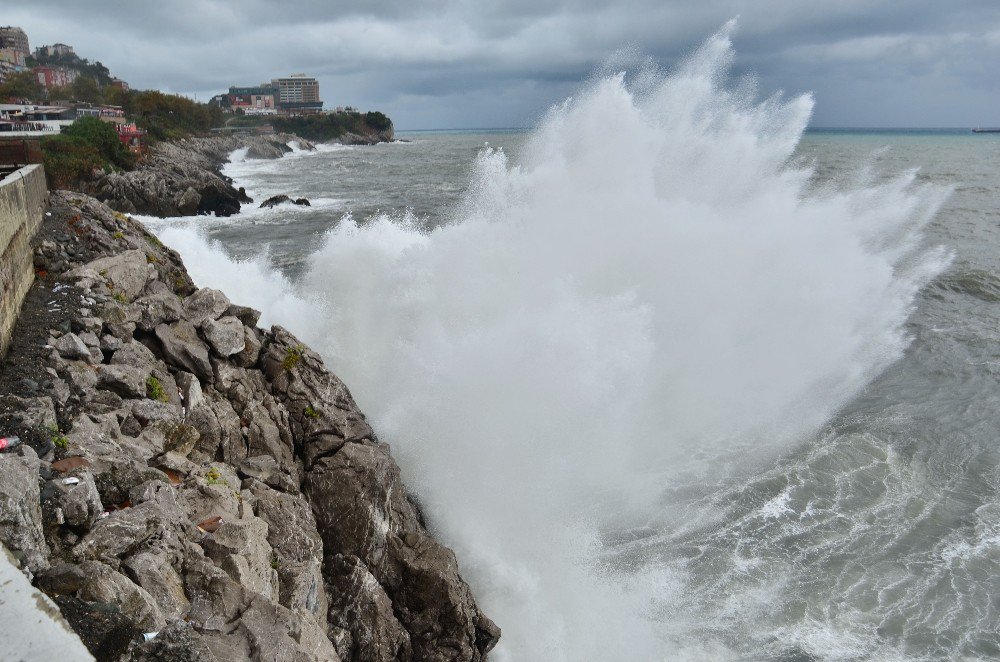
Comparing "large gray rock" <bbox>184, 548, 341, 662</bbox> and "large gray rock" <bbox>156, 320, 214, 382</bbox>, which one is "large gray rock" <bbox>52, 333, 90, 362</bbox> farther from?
"large gray rock" <bbox>184, 548, 341, 662</bbox>

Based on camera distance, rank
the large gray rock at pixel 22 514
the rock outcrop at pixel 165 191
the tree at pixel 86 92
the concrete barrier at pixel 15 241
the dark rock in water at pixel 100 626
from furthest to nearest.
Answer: the tree at pixel 86 92 < the rock outcrop at pixel 165 191 < the concrete barrier at pixel 15 241 < the large gray rock at pixel 22 514 < the dark rock in water at pixel 100 626

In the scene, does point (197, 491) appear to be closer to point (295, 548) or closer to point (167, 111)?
point (295, 548)

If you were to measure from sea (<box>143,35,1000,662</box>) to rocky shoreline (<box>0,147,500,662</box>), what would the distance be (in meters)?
1.64

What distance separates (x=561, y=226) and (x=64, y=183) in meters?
29.6

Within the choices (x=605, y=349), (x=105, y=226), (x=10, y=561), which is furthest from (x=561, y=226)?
(x=10, y=561)

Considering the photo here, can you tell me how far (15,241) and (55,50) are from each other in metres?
224

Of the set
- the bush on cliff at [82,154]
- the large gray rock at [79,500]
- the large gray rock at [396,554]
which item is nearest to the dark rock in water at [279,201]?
the bush on cliff at [82,154]

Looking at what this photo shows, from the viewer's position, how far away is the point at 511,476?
11773 millimetres

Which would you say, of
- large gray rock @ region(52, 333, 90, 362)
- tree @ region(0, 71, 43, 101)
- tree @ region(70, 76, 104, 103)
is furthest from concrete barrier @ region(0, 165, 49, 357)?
tree @ region(70, 76, 104, 103)

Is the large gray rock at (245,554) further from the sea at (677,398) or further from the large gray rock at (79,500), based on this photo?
the sea at (677,398)

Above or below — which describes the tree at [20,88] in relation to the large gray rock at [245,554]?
above

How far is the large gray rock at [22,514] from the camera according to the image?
5.06 m

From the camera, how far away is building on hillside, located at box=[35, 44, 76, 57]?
184m

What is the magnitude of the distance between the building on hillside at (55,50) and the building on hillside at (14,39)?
3.49 m
